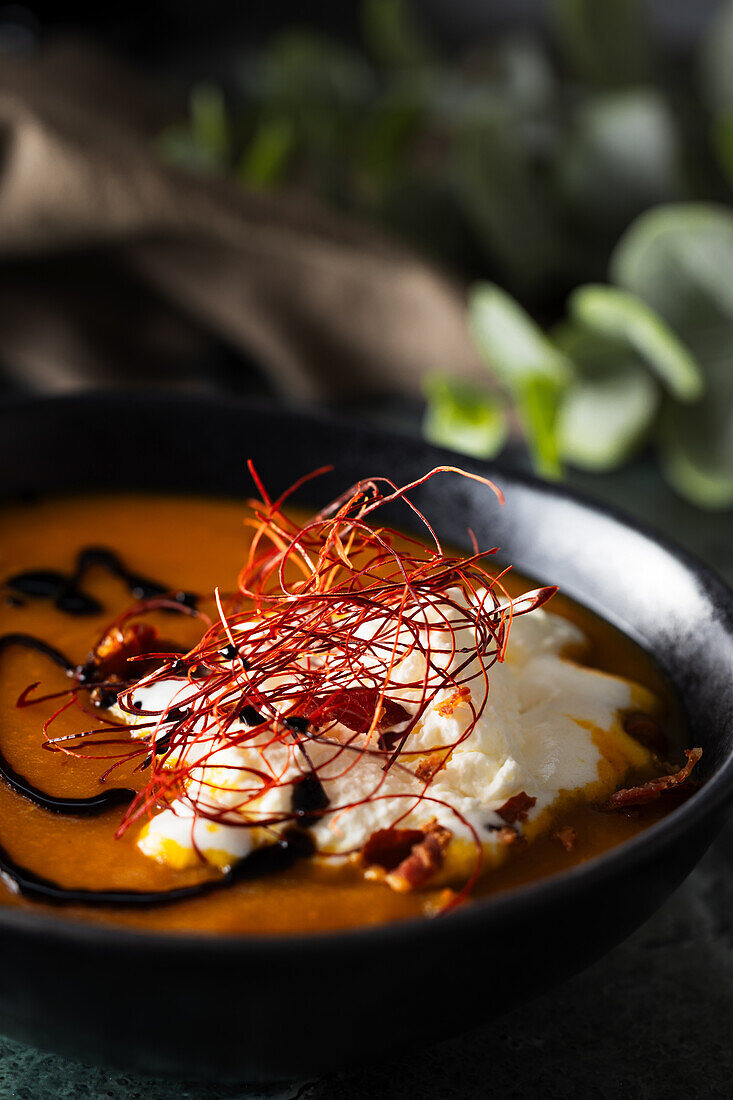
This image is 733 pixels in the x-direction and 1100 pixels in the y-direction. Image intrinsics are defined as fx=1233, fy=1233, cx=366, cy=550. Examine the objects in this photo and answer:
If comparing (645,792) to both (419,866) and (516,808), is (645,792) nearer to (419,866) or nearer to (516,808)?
(516,808)

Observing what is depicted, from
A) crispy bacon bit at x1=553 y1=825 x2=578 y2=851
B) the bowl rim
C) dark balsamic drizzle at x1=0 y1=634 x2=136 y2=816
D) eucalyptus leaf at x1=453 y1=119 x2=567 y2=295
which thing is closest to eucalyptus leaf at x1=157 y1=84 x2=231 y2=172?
eucalyptus leaf at x1=453 y1=119 x2=567 y2=295

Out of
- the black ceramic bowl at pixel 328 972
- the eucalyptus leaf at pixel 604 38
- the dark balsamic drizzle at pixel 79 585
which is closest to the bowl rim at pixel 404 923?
the black ceramic bowl at pixel 328 972

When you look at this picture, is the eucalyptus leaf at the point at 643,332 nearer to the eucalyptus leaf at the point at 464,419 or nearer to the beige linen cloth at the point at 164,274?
the eucalyptus leaf at the point at 464,419

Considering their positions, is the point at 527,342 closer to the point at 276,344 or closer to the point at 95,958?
the point at 276,344

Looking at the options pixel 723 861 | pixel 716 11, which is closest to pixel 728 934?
pixel 723 861

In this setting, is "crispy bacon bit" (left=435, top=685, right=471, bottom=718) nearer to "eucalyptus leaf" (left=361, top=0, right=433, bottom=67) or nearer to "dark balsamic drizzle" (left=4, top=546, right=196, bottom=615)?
"dark balsamic drizzle" (left=4, top=546, right=196, bottom=615)

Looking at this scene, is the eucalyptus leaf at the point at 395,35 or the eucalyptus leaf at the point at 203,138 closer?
the eucalyptus leaf at the point at 203,138
